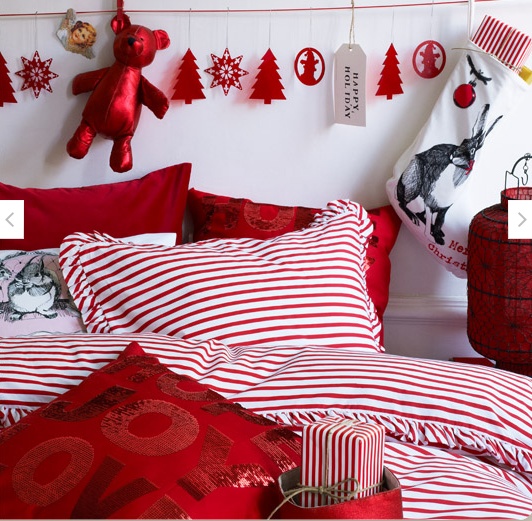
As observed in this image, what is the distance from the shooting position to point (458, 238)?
2184mm

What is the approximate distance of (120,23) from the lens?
222cm

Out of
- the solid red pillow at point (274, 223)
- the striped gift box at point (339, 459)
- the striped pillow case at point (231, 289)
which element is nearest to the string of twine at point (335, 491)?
the striped gift box at point (339, 459)

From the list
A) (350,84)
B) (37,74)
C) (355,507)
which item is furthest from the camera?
(37,74)

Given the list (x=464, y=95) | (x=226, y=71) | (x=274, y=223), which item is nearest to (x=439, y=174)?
(x=464, y=95)

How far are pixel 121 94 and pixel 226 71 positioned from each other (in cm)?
28

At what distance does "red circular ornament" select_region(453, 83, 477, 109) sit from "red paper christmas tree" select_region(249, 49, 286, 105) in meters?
0.44

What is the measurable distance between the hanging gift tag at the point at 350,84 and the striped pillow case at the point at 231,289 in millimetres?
359

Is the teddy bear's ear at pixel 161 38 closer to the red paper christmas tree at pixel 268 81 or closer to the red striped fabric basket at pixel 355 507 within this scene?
the red paper christmas tree at pixel 268 81

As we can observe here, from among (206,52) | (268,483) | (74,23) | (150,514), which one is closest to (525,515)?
(268,483)

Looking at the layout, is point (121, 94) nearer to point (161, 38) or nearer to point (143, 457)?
point (161, 38)

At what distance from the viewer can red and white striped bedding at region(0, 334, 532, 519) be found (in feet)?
4.81

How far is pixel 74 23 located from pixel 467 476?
1.56 metres

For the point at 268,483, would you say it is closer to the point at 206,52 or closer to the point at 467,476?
the point at 467,476

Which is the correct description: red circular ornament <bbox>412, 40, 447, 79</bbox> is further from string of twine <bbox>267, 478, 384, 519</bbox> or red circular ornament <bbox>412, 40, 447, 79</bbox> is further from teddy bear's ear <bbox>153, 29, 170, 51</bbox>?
string of twine <bbox>267, 478, 384, 519</bbox>
